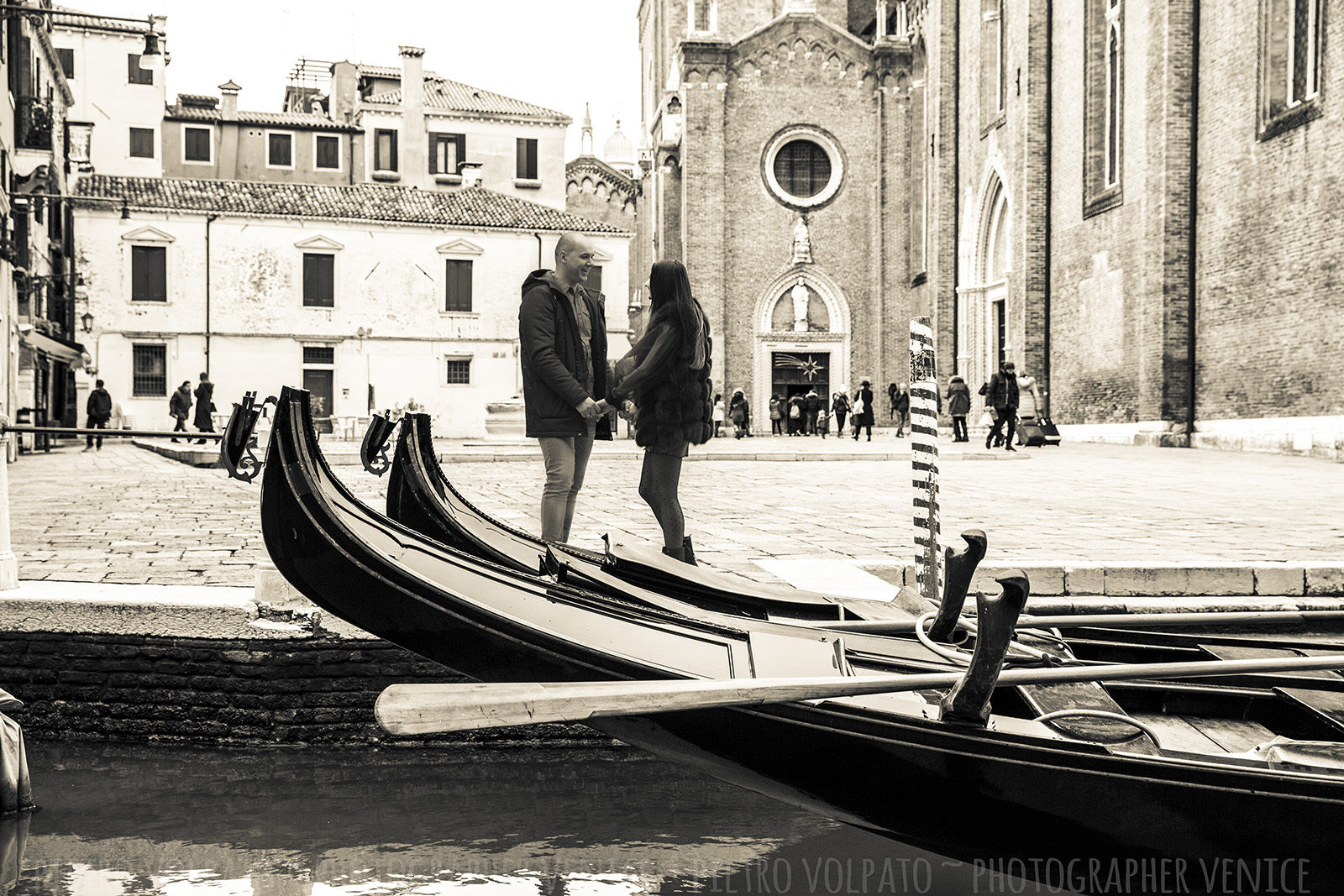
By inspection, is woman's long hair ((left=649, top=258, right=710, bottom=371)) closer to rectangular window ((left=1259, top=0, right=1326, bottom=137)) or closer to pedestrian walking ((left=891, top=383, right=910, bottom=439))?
rectangular window ((left=1259, top=0, right=1326, bottom=137))

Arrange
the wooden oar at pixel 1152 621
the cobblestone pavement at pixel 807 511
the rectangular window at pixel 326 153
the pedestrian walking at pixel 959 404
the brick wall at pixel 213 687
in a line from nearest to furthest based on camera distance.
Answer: the wooden oar at pixel 1152 621 → the brick wall at pixel 213 687 → the cobblestone pavement at pixel 807 511 → the pedestrian walking at pixel 959 404 → the rectangular window at pixel 326 153

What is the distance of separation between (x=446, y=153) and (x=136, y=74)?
33.8 ft

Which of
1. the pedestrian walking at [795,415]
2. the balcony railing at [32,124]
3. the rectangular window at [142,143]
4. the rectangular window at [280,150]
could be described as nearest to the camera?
the balcony railing at [32,124]

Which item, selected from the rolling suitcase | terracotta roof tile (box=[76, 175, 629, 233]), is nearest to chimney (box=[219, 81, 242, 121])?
terracotta roof tile (box=[76, 175, 629, 233])

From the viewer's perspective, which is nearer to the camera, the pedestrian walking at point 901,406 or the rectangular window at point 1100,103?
the rectangular window at point 1100,103

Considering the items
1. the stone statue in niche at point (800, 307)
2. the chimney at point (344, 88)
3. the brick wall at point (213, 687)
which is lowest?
the brick wall at point (213, 687)

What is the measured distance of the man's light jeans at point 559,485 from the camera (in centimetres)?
614

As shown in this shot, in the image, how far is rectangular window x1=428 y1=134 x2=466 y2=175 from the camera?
4406cm

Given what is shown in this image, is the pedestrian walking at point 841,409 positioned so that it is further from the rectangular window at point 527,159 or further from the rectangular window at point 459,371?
the rectangular window at point 527,159

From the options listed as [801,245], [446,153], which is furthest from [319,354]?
[801,245]

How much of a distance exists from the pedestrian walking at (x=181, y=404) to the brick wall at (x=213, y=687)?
28.7 m

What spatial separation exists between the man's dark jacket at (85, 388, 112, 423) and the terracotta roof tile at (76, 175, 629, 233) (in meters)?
11.1

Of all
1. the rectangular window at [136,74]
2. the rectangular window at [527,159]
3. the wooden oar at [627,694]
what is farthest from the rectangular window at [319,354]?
the wooden oar at [627,694]

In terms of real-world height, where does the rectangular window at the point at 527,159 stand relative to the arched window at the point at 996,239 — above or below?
above
